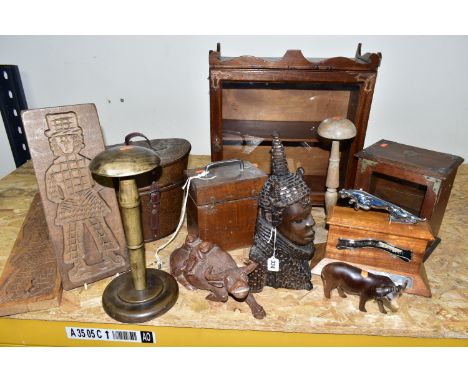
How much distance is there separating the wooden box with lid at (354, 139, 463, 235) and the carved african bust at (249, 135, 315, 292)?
0.40 m

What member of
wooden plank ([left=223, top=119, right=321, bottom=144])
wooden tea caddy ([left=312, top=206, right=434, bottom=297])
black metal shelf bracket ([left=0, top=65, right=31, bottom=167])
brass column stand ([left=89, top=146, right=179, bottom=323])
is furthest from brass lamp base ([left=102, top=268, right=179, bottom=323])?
black metal shelf bracket ([left=0, top=65, right=31, bottom=167])

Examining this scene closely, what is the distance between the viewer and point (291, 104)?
1.86m

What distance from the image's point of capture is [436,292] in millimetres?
1322

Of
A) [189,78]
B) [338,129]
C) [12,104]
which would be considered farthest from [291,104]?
[12,104]

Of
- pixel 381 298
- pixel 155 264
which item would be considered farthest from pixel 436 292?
pixel 155 264

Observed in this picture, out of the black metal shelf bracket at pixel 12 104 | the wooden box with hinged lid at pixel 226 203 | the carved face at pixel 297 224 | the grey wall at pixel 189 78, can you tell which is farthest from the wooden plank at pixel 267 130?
the black metal shelf bracket at pixel 12 104

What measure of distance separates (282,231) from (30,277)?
0.90 m

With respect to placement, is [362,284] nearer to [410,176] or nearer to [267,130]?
[410,176]

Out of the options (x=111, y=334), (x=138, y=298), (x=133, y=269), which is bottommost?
(x=111, y=334)

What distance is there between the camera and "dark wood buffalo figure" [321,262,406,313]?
45.9 inches

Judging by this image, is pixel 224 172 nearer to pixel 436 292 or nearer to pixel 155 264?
pixel 155 264

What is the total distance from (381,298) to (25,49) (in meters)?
2.24

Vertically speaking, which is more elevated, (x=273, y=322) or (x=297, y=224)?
(x=297, y=224)

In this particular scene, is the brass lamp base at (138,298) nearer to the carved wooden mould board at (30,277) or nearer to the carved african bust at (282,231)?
the carved wooden mould board at (30,277)
